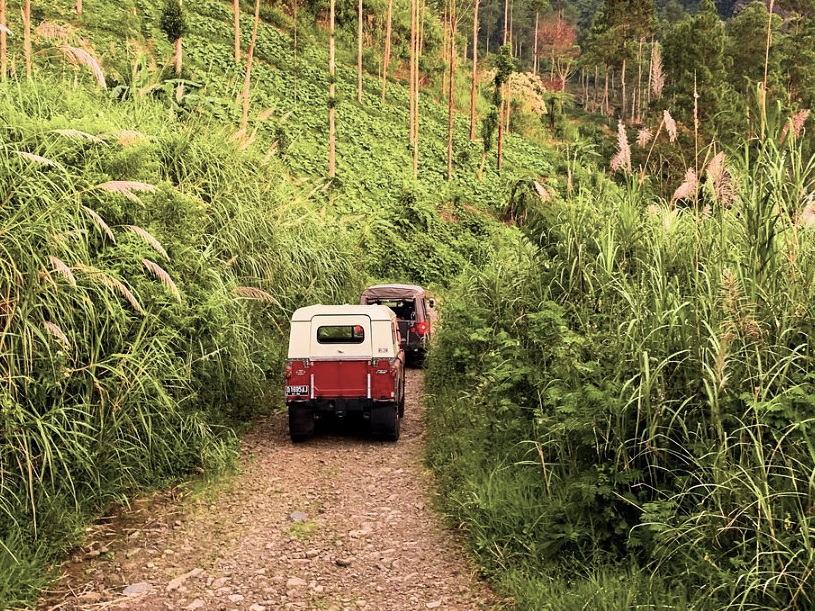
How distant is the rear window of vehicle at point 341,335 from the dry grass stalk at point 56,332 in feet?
12.4

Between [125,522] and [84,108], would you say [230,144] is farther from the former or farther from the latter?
[125,522]

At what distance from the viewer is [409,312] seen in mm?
12375

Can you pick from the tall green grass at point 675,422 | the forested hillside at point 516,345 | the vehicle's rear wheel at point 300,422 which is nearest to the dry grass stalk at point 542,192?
the forested hillside at point 516,345

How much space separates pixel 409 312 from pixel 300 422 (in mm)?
5029

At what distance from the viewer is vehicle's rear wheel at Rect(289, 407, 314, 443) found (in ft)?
25.1

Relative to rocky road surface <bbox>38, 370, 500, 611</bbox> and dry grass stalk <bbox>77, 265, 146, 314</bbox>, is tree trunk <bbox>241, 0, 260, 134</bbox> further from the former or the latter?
rocky road surface <bbox>38, 370, 500, 611</bbox>

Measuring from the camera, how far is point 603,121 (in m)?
57.1

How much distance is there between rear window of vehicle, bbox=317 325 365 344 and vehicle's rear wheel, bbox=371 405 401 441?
1.14m

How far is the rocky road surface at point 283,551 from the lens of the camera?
446 cm

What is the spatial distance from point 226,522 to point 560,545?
9.57 ft

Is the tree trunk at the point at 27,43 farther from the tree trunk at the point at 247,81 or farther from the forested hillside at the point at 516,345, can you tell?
the tree trunk at the point at 247,81

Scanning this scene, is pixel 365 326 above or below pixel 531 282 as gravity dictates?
below

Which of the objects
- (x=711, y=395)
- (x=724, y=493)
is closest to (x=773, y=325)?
(x=711, y=395)

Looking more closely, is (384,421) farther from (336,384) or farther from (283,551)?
(283,551)
